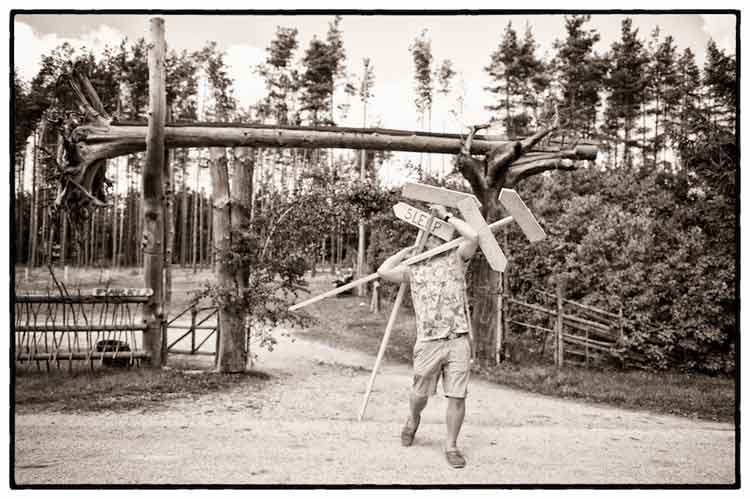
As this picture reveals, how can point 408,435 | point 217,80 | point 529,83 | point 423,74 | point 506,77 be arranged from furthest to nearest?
point 529,83 < point 506,77 < point 217,80 < point 423,74 < point 408,435

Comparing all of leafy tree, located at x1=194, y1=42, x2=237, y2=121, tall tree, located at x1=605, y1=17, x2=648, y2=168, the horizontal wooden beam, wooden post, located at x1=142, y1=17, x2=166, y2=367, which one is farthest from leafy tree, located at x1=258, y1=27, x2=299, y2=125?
tall tree, located at x1=605, y1=17, x2=648, y2=168

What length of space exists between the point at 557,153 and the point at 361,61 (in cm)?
238

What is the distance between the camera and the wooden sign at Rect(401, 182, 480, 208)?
371 cm

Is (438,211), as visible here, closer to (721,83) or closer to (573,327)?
(721,83)

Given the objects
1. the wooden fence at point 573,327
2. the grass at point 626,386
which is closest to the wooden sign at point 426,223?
the grass at point 626,386

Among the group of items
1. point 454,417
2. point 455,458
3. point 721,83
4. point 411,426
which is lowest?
point 455,458

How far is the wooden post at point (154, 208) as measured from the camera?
209 inches

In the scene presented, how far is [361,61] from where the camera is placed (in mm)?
4934

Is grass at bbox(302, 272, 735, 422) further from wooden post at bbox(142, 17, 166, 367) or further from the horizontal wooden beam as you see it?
the horizontal wooden beam

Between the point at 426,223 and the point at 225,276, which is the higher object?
the point at 426,223

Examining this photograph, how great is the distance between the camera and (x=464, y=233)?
144 inches

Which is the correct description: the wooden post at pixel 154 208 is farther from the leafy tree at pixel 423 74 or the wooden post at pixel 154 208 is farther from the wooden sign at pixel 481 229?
the wooden sign at pixel 481 229

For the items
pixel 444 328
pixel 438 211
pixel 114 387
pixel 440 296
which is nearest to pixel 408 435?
pixel 444 328

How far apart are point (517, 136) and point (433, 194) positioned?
2.67 meters
